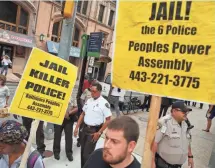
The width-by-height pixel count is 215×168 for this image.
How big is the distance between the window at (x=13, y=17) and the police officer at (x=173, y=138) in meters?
19.5

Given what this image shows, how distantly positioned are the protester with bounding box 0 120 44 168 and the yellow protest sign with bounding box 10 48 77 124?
1.94 feet

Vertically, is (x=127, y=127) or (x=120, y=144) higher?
(x=127, y=127)

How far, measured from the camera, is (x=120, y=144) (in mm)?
1864

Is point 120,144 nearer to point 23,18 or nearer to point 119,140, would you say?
point 119,140

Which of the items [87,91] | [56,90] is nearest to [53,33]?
[87,91]

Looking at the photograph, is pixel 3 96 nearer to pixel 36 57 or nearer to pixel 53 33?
pixel 36 57

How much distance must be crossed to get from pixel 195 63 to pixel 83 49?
6.98 meters

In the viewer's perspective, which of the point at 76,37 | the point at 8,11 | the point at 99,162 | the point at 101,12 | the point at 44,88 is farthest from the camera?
the point at 101,12

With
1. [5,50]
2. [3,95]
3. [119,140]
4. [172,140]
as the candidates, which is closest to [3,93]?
[3,95]

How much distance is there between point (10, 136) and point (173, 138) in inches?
83.3

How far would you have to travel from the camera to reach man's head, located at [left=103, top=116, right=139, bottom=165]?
6.06 feet

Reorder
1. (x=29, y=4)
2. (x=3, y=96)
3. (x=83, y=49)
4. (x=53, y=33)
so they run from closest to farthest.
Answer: (x=3, y=96)
(x=83, y=49)
(x=29, y=4)
(x=53, y=33)

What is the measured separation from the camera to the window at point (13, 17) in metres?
20.0

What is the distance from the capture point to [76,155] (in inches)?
218
